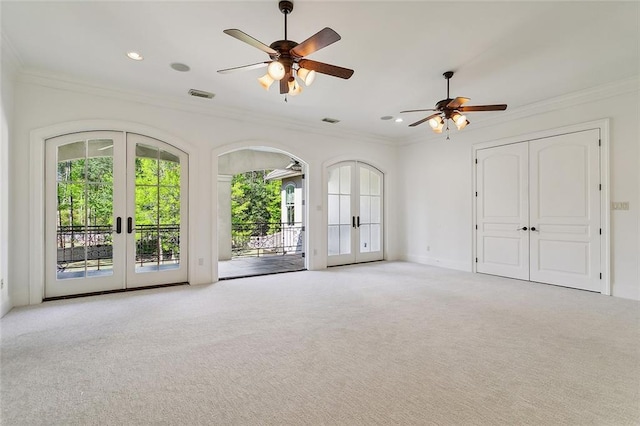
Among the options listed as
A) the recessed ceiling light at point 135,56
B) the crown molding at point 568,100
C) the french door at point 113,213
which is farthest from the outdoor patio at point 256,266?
the crown molding at point 568,100

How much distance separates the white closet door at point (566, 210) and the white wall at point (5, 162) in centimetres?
743

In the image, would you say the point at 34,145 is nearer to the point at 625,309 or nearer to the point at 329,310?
the point at 329,310

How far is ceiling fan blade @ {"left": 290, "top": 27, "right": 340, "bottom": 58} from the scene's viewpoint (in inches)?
87.7

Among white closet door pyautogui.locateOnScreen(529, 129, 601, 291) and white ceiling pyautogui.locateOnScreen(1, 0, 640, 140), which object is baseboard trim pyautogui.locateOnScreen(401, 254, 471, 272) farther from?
white ceiling pyautogui.locateOnScreen(1, 0, 640, 140)

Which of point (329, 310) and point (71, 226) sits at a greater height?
point (71, 226)

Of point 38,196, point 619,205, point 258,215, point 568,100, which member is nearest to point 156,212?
point 38,196

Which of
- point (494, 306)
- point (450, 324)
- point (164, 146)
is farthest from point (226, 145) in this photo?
point (494, 306)

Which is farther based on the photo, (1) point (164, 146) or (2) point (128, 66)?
(1) point (164, 146)

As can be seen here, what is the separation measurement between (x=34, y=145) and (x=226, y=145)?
2524 millimetres

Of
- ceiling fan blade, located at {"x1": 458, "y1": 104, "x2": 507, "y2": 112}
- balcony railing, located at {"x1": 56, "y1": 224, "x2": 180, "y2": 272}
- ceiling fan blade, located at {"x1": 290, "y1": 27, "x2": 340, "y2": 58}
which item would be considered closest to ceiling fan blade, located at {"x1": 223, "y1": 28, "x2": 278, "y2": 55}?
ceiling fan blade, located at {"x1": 290, "y1": 27, "x2": 340, "y2": 58}

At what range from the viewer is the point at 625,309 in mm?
3812

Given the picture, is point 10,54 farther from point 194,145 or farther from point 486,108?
point 486,108

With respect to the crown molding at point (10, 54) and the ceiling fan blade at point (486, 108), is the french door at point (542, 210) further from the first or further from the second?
the crown molding at point (10, 54)

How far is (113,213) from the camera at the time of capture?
15.0 ft
